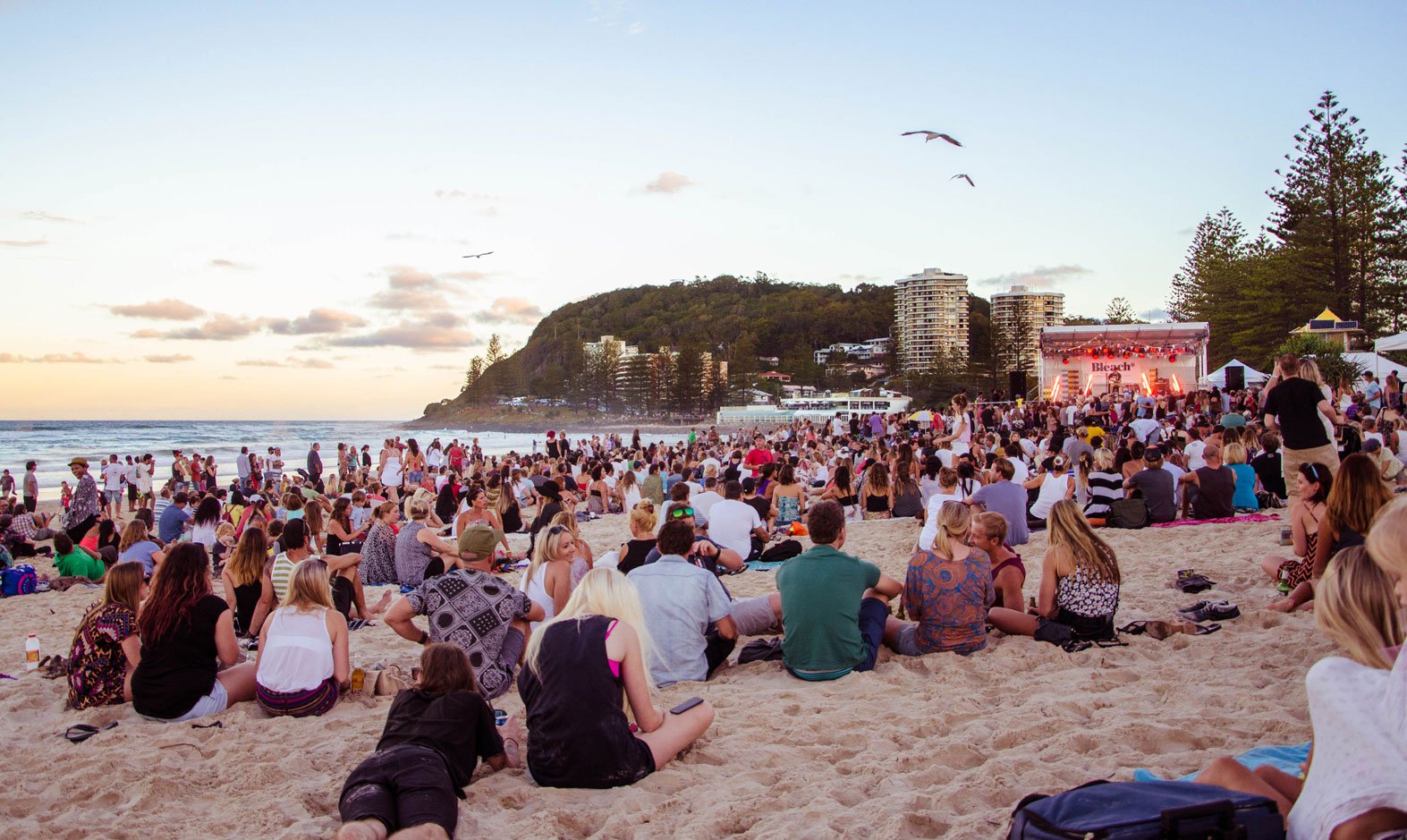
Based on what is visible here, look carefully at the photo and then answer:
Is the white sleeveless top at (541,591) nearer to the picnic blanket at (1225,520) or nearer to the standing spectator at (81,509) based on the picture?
the picnic blanket at (1225,520)

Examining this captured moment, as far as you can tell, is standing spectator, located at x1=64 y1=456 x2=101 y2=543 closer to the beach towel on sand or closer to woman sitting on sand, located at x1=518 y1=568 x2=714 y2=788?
woman sitting on sand, located at x1=518 y1=568 x2=714 y2=788

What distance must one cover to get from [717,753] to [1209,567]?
424cm

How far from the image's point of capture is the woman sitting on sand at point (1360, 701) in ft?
5.57

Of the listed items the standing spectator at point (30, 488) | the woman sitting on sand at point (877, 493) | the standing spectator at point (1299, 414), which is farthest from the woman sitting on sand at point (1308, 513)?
the standing spectator at point (30, 488)

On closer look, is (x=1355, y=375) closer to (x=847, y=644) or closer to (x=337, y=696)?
(x=847, y=644)

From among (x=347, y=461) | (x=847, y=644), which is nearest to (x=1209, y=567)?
(x=847, y=644)

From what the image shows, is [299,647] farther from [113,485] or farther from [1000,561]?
[113,485]

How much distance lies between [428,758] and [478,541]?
1.66 m

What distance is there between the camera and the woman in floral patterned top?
13.1 feet

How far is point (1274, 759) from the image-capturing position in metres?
2.65

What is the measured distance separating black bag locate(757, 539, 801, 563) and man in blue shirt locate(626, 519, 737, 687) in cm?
311

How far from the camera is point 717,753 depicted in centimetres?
324

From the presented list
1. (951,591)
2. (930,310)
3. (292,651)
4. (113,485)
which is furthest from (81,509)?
(930,310)

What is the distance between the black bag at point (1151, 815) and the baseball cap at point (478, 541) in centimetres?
284
